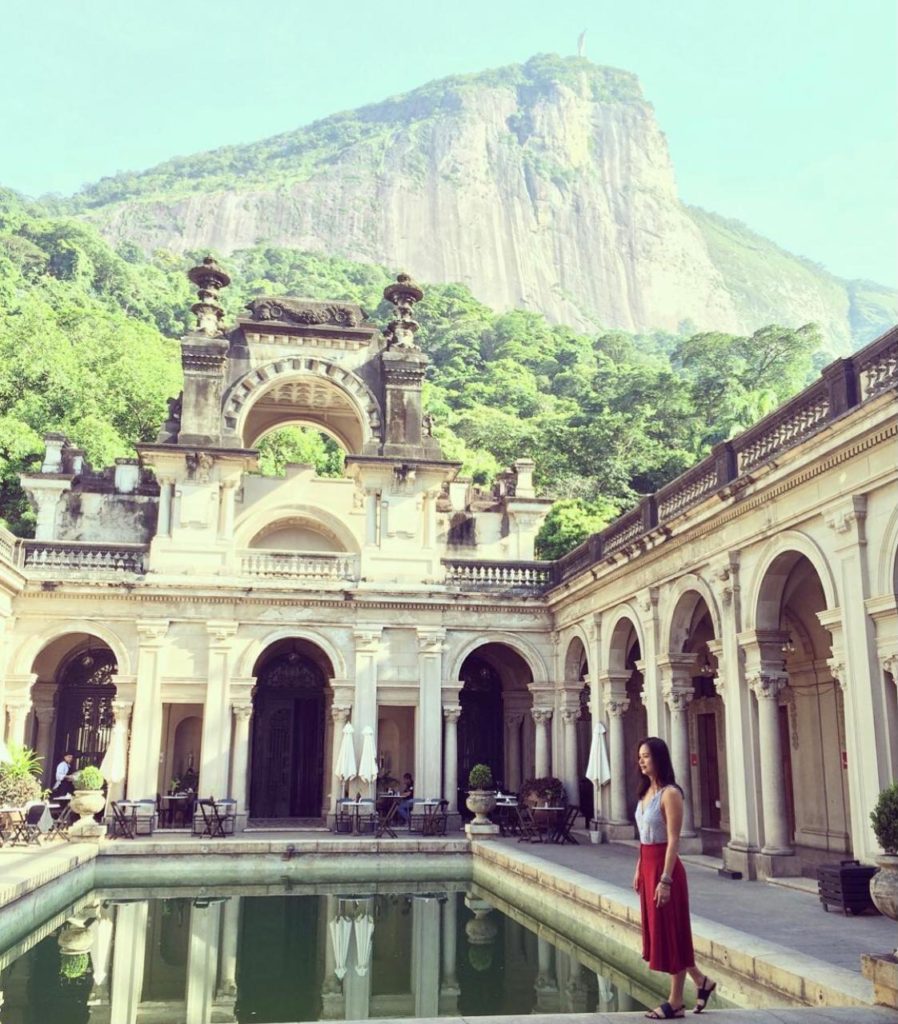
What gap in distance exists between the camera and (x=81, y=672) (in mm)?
24781

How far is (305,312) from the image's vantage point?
24031 millimetres

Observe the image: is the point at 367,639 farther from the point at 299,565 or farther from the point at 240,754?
the point at 240,754

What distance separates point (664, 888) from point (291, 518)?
69.3 ft

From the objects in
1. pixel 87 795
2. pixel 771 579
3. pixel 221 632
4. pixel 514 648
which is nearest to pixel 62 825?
pixel 87 795

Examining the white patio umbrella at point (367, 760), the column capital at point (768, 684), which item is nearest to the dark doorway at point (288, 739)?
the white patio umbrella at point (367, 760)

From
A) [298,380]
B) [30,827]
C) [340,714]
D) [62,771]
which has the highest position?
[298,380]

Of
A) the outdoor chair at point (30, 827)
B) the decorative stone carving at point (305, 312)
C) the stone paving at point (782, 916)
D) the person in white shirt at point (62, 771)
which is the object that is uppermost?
the decorative stone carving at point (305, 312)

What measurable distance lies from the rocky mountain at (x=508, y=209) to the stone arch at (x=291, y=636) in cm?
12199

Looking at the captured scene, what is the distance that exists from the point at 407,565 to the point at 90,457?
18472 millimetres

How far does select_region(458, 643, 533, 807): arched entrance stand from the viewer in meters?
25.5

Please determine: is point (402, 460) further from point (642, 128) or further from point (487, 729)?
point (642, 128)

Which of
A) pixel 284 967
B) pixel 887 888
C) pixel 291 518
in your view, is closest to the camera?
pixel 887 888

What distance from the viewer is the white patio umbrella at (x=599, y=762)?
63.8 feet

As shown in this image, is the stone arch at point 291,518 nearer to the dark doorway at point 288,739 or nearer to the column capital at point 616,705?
the dark doorway at point 288,739
